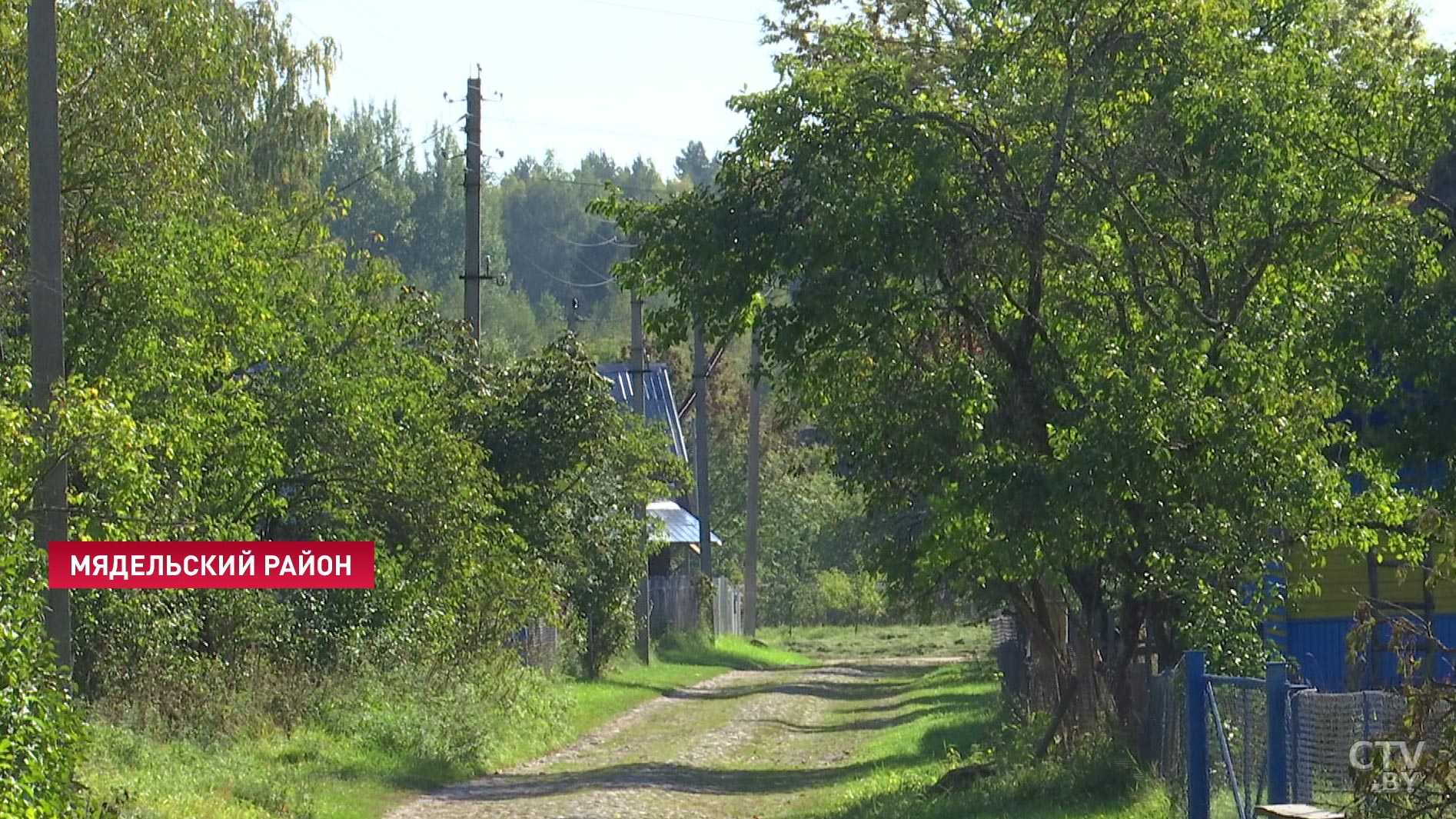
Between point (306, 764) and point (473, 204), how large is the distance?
12.6 meters

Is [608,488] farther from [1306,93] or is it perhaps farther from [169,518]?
[1306,93]

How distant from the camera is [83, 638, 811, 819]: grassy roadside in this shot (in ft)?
48.5

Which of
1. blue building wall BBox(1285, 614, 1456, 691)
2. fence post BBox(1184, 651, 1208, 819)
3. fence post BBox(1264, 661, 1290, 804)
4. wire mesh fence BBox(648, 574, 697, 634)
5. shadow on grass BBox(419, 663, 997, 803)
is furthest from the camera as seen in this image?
wire mesh fence BBox(648, 574, 697, 634)

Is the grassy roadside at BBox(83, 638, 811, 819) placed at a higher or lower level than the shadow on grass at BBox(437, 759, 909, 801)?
higher

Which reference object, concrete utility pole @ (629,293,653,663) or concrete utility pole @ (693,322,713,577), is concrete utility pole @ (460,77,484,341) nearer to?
concrete utility pole @ (629,293,653,663)

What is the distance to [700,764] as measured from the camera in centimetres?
2188

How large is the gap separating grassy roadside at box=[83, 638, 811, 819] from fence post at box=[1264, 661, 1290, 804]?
8.00 metres

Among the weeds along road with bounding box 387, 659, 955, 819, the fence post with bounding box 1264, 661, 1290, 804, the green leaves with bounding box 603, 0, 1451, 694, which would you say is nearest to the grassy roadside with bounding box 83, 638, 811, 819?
the weeds along road with bounding box 387, 659, 955, 819

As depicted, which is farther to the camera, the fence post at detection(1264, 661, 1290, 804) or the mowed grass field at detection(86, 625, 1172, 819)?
the mowed grass field at detection(86, 625, 1172, 819)

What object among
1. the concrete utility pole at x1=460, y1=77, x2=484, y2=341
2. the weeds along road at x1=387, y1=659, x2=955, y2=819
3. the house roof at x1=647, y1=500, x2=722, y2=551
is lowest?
the weeds along road at x1=387, y1=659, x2=955, y2=819

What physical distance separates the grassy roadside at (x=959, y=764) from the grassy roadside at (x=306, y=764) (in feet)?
14.0

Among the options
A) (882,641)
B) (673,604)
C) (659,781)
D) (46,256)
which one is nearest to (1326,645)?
(659,781)

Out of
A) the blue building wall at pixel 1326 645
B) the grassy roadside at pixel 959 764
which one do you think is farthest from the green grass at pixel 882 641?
Result: the blue building wall at pixel 1326 645

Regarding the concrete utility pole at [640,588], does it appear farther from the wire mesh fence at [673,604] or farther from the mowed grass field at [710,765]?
the wire mesh fence at [673,604]
